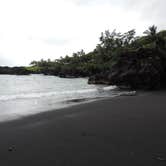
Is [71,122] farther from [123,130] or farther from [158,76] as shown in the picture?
[158,76]

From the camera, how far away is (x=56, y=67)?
277 ft

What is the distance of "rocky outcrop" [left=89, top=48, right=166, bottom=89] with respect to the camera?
23859 mm

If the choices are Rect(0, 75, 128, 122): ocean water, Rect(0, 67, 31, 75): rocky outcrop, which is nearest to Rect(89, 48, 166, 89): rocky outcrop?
Rect(0, 75, 128, 122): ocean water

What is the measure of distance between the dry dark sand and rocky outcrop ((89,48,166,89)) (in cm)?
1634

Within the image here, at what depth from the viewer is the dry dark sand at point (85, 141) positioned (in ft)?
14.4

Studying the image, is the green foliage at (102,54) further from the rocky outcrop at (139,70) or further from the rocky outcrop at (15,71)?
the rocky outcrop at (139,70)

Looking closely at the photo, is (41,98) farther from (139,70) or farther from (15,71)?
(15,71)

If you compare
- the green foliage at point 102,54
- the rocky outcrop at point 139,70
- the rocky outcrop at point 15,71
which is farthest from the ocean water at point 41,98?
the rocky outcrop at point 15,71

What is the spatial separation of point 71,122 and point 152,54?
20559 millimetres

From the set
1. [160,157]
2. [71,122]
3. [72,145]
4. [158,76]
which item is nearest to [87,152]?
[72,145]

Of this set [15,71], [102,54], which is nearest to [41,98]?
[102,54]

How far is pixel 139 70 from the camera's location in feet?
81.7

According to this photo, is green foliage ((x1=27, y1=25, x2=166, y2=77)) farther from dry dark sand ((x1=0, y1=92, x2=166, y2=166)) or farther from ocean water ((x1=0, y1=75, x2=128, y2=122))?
dry dark sand ((x1=0, y1=92, x2=166, y2=166))

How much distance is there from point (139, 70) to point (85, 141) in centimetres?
2049
